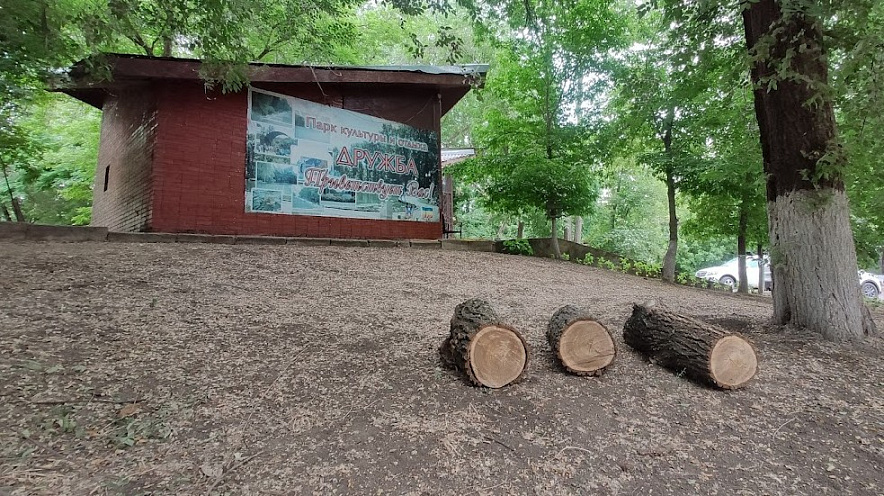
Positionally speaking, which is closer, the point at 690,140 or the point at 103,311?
the point at 103,311

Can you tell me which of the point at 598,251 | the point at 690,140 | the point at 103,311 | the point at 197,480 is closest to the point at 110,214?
the point at 103,311

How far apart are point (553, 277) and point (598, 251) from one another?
16.8 ft

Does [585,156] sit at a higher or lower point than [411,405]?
higher

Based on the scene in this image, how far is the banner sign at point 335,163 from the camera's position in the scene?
8211 mm

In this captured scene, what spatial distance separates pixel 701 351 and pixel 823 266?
1780 mm

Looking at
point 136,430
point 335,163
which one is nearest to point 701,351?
point 136,430

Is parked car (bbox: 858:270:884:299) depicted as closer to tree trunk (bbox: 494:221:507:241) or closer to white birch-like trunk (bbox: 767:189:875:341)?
tree trunk (bbox: 494:221:507:241)

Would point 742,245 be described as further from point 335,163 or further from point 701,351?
point 335,163

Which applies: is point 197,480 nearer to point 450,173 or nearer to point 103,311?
point 103,311

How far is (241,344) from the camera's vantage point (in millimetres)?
3217

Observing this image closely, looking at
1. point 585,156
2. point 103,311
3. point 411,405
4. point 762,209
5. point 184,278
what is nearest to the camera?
point 411,405

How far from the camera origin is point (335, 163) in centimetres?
888

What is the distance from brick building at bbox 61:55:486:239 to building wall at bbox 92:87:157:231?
0.04 m

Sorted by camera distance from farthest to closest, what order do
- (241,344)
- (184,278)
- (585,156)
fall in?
(585,156) < (184,278) < (241,344)
